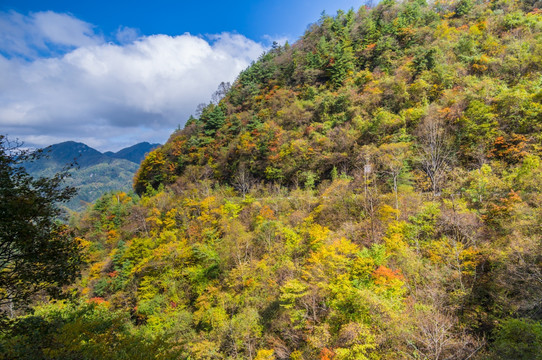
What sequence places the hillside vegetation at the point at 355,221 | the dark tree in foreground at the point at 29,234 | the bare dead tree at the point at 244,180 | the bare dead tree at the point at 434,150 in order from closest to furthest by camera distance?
the dark tree in foreground at the point at 29,234 → the hillside vegetation at the point at 355,221 → the bare dead tree at the point at 434,150 → the bare dead tree at the point at 244,180

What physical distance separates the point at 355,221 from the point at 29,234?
22611 mm

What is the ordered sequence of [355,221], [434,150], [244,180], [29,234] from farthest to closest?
[244,180]
[434,150]
[355,221]
[29,234]

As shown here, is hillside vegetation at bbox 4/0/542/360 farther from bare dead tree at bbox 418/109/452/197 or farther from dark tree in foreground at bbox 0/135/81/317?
dark tree in foreground at bbox 0/135/81/317

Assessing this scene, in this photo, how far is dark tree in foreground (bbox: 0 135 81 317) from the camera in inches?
238

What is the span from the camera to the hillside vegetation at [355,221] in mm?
11633

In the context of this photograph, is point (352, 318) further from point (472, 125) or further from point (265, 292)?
point (472, 125)

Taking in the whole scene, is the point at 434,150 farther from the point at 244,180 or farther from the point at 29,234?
the point at 29,234

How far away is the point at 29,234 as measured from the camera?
6285 millimetres

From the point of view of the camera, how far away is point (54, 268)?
7.04m

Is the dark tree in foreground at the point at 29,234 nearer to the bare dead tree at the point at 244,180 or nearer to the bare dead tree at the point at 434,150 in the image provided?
the bare dead tree at the point at 434,150

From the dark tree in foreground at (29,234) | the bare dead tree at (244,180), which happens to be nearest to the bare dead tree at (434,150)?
the bare dead tree at (244,180)

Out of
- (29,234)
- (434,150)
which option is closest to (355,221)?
(434,150)

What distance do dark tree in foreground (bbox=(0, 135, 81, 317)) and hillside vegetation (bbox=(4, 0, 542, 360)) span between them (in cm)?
131

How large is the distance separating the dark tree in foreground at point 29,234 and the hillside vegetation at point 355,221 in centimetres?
131
